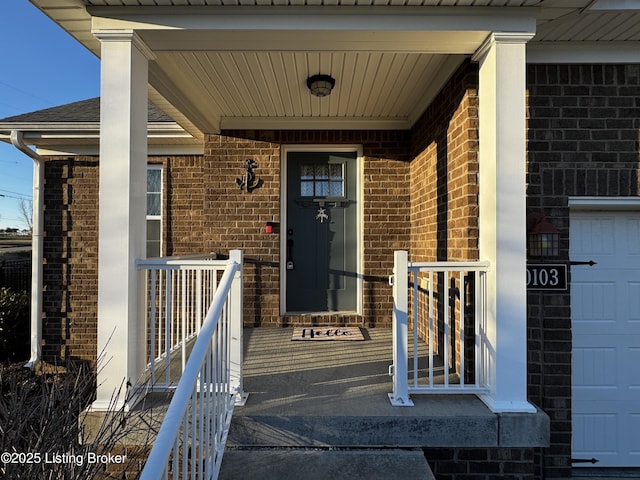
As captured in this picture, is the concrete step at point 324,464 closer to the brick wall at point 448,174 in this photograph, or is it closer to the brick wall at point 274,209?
the brick wall at point 448,174

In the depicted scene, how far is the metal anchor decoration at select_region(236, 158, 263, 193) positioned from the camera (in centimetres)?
499

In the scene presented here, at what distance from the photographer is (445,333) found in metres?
2.74

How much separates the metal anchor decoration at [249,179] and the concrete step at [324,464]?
3.21 meters

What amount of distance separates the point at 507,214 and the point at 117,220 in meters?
2.58

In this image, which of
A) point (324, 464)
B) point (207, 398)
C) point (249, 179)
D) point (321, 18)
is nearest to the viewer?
point (207, 398)

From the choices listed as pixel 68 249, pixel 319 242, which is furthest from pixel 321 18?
pixel 68 249

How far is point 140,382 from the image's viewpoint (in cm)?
278

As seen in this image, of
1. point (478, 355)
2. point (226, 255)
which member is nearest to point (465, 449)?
point (478, 355)

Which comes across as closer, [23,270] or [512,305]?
[512,305]

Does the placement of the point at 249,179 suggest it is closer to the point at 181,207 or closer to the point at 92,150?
the point at 181,207

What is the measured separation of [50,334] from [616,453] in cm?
654

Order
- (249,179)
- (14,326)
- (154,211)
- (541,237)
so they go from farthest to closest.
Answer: (14,326)
(154,211)
(249,179)
(541,237)

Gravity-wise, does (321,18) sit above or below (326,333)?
above

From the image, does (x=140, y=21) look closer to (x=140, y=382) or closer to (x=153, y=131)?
(x=140, y=382)
